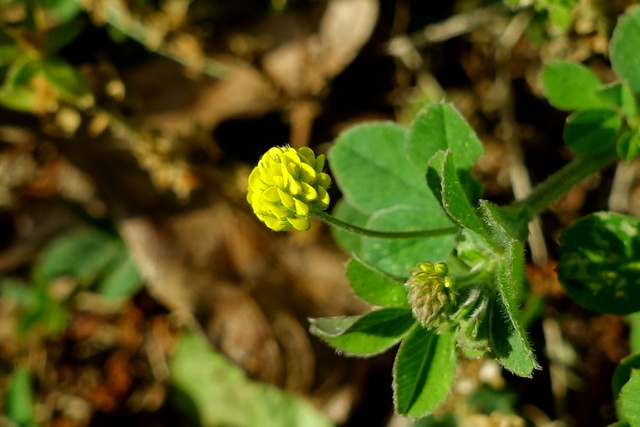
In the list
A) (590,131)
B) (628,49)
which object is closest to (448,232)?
(590,131)

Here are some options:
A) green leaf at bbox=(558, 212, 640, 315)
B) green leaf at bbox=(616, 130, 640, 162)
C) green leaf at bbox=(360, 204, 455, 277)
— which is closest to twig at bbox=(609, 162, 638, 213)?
green leaf at bbox=(616, 130, 640, 162)

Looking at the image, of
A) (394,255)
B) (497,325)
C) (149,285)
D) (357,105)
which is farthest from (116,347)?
(497,325)

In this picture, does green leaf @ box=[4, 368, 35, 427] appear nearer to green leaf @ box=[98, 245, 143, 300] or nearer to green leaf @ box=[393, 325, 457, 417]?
green leaf @ box=[98, 245, 143, 300]

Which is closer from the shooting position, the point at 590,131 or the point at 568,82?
the point at 590,131

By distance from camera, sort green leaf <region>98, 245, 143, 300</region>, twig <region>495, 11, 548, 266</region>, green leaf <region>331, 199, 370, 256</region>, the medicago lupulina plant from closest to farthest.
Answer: the medicago lupulina plant
green leaf <region>331, 199, 370, 256</region>
twig <region>495, 11, 548, 266</region>
green leaf <region>98, 245, 143, 300</region>

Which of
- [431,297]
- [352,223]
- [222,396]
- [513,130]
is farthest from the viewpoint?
[222,396]

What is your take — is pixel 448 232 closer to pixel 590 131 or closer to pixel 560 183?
pixel 560 183

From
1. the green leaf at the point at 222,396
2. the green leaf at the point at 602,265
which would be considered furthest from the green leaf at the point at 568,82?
the green leaf at the point at 222,396
